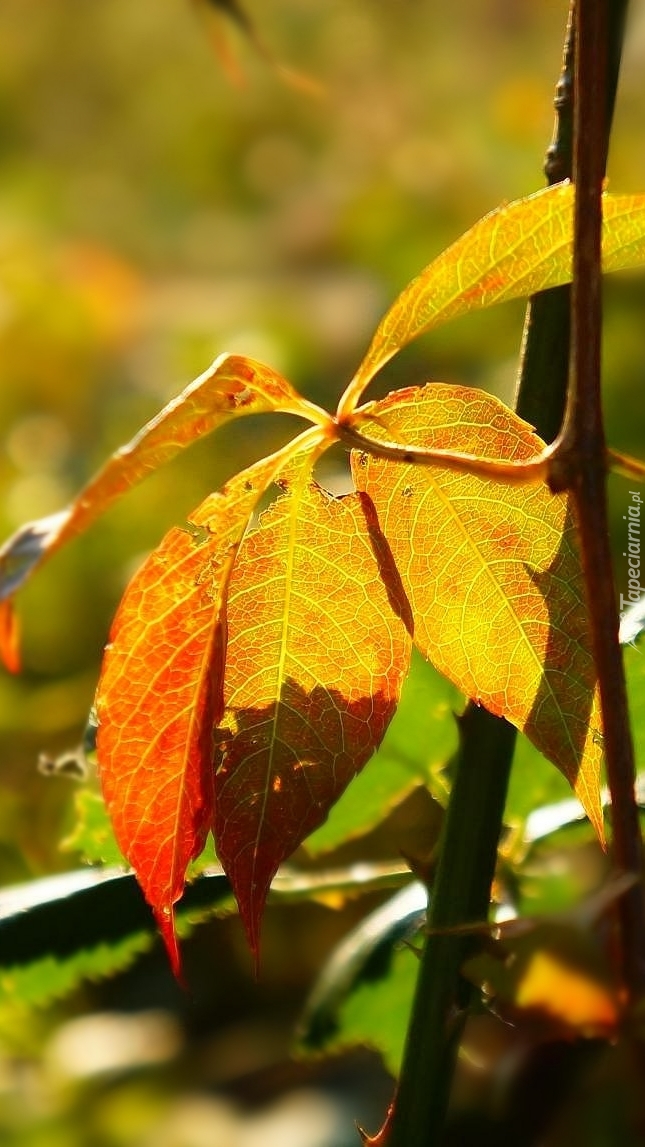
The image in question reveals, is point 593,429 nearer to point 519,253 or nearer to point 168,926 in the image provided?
point 519,253

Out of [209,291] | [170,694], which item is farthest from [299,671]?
[209,291]

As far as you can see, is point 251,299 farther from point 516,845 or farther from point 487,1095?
point 487,1095

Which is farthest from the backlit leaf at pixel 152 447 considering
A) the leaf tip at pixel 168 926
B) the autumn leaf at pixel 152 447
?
the leaf tip at pixel 168 926

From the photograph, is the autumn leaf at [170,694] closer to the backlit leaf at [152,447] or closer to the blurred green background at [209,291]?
the backlit leaf at [152,447]

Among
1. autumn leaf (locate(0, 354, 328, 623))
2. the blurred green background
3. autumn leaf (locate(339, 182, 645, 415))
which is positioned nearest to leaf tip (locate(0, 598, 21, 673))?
Result: autumn leaf (locate(0, 354, 328, 623))

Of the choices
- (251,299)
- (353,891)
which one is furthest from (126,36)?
(353,891)

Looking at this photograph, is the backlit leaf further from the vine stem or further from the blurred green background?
the blurred green background

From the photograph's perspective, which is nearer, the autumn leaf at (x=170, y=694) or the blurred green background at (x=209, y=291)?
the autumn leaf at (x=170, y=694)
